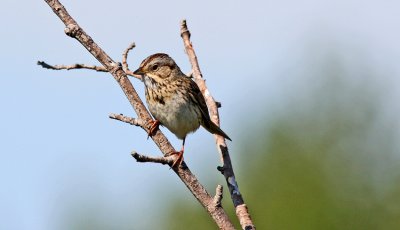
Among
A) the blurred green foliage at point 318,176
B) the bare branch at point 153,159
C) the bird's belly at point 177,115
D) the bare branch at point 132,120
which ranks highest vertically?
the blurred green foliage at point 318,176

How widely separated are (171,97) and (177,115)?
24cm

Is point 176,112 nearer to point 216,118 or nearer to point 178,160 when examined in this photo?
point 216,118

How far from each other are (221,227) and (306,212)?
1824 centimetres

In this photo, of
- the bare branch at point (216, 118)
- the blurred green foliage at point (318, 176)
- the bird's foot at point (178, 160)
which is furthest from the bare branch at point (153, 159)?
the blurred green foliage at point (318, 176)

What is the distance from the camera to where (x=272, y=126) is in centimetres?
2475

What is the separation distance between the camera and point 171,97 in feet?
28.7

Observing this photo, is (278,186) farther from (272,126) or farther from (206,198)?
(206,198)

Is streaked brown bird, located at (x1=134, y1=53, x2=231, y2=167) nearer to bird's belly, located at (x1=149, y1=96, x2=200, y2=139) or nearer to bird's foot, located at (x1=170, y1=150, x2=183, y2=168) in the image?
bird's belly, located at (x1=149, y1=96, x2=200, y2=139)

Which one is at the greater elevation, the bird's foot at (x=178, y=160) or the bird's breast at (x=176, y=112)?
the bird's breast at (x=176, y=112)

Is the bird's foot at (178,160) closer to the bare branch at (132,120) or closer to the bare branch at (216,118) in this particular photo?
the bare branch at (132,120)

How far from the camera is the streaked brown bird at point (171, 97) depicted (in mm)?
8539

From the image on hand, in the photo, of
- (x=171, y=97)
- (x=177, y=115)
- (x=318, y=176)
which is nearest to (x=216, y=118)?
(x=177, y=115)

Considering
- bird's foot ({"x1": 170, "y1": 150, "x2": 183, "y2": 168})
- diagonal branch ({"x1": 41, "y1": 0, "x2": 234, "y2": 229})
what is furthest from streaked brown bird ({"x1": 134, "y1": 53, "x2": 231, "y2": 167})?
bird's foot ({"x1": 170, "y1": 150, "x2": 183, "y2": 168})

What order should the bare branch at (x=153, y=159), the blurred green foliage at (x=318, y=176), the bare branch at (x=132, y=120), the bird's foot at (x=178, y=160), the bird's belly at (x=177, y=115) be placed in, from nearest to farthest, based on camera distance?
the bare branch at (x=153, y=159)
the bird's foot at (x=178, y=160)
the bare branch at (x=132, y=120)
the bird's belly at (x=177, y=115)
the blurred green foliage at (x=318, y=176)
